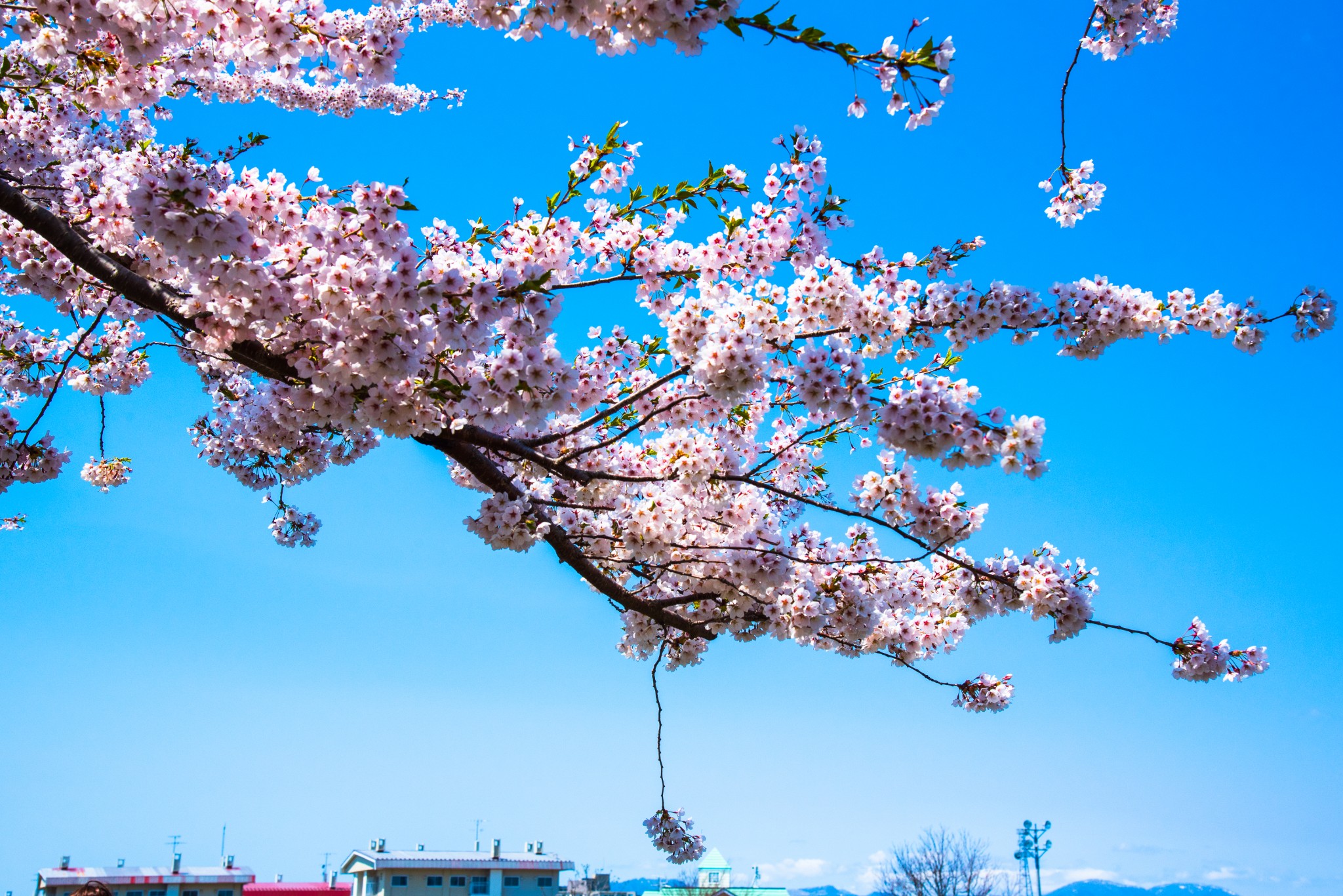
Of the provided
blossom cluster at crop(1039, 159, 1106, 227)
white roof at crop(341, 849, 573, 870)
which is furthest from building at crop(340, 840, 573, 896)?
blossom cluster at crop(1039, 159, 1106, 227)

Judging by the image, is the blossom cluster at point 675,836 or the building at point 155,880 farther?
the building at point 155,880

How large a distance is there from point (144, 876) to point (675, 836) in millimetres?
37935

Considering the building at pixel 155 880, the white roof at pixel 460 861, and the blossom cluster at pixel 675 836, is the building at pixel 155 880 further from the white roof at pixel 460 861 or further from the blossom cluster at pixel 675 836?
the blossom cluster at pixel 675 836

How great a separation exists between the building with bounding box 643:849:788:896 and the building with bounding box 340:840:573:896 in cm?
678

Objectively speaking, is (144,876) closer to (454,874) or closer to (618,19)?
(454,874)

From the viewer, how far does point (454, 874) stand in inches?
1495

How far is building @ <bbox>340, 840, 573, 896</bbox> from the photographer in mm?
37406

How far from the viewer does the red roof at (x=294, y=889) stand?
37469 mm

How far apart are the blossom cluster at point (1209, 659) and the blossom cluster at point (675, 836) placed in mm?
3683

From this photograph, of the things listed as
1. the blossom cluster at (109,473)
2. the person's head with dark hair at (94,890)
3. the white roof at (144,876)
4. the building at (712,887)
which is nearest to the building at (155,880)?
the white roof at (144,876)

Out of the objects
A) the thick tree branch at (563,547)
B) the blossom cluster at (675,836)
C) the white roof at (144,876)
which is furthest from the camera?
the white roof at (144,876)

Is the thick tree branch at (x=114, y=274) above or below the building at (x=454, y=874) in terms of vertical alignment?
above

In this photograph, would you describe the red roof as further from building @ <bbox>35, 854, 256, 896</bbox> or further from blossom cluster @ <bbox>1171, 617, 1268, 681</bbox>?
blossom cluster @ <bbox>1171, 617, 1268, 681</bbox>

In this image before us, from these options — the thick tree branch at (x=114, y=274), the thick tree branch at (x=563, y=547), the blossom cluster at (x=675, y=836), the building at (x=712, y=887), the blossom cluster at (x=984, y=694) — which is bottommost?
the building at (x=712, y=887)
